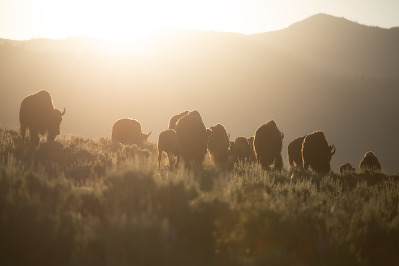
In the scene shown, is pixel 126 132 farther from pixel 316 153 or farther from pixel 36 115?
pixel 316 153

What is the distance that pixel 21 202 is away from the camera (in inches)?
216

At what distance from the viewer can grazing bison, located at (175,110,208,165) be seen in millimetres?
12953

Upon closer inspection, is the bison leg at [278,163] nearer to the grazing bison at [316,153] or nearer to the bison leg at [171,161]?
the grazing bison at [316,153]

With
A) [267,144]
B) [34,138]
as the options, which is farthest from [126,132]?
[267,144]

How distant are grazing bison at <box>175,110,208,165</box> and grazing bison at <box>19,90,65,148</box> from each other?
492 cm

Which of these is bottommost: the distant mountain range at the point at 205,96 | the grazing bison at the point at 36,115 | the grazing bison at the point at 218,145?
the grazing bison at the point at 218,145

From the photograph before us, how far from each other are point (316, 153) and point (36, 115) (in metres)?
10.2

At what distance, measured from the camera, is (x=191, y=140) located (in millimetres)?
12938

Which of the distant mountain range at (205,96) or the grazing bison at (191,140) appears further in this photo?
the distant mountain range at (205,96)

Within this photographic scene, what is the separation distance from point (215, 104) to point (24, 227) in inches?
4349

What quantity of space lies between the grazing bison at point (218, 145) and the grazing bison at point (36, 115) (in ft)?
19.9

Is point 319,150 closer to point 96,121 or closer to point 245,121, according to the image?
point 96,121

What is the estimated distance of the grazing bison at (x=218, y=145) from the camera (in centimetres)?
1609

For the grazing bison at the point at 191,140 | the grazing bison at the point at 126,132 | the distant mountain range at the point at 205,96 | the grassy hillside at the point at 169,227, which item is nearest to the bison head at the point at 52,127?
the grazing bison at the point at 191,140
